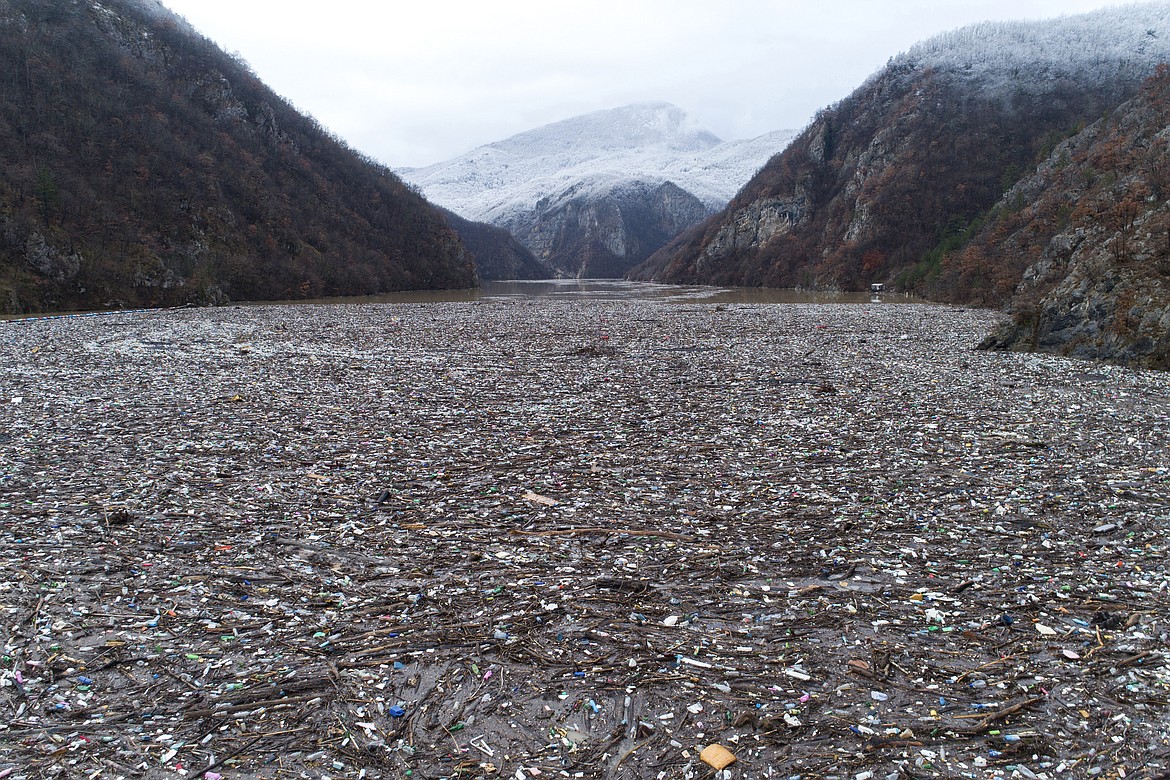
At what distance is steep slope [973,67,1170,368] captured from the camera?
61.9 feet

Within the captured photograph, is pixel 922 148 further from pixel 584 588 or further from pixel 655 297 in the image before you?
pixel 584 588

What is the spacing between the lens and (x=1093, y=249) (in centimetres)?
2428

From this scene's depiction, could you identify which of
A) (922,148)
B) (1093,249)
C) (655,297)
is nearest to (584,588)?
(1093,249)

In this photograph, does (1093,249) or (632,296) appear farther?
(632,296)

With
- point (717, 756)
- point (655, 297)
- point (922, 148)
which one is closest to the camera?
point (717, 756)

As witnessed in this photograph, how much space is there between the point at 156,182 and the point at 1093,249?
7833 cm

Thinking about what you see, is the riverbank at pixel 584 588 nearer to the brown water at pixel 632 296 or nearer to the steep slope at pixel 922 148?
the brown water at pixel 632 296

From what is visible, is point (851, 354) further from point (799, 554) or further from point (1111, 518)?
point (799, 554)

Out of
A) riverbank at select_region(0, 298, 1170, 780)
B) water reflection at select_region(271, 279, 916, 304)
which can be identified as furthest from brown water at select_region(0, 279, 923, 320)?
riverbank at select_region(0, 298, 1170, 780)

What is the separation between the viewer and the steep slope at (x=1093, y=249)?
61.9ft

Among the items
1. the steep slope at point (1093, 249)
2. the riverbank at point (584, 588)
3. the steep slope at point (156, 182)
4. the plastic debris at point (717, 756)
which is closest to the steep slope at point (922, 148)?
the steep slope at point (1093, 249)

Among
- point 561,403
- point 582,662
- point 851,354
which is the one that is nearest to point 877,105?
point 851,354

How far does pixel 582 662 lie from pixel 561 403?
31.6 ft

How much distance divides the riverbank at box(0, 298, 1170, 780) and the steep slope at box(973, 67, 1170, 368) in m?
6.78
